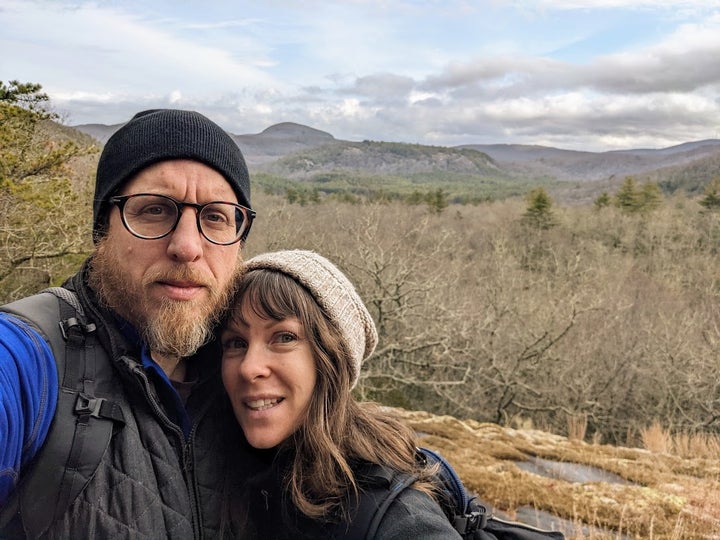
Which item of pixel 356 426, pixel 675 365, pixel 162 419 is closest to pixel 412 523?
pixel 356 426

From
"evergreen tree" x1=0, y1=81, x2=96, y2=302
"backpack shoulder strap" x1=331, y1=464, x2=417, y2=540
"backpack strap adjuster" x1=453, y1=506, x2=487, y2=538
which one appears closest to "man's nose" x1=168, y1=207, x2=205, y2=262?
"backpack shoulder strap" x1=331, y1=464, x2=417, y2=540

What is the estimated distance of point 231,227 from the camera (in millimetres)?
1900

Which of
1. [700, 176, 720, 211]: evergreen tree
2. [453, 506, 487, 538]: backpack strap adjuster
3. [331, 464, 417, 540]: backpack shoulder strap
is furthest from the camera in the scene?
[700, 176, 720, 211]: evergreen tree

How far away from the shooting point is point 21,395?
1277 millimetres

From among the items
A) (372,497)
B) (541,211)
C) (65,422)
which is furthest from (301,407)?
(541,211)

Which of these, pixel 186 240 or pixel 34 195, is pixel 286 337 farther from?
pixel 34 195

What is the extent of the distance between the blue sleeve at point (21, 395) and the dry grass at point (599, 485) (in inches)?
156

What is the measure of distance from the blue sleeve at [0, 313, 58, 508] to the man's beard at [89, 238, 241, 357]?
341 mm

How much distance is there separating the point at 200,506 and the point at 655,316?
108 feet

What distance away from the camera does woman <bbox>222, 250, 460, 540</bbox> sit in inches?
71.8

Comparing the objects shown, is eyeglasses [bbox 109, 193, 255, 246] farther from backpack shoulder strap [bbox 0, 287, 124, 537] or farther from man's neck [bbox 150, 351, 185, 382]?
man's neck [bbox 150, 351, 185, 382]

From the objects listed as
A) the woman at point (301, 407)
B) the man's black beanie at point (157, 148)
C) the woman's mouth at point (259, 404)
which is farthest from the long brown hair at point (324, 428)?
the man's black beanie at point (157, 148)

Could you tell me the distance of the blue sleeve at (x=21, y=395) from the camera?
124 centimetres

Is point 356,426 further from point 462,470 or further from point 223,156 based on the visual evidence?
point 462,470
